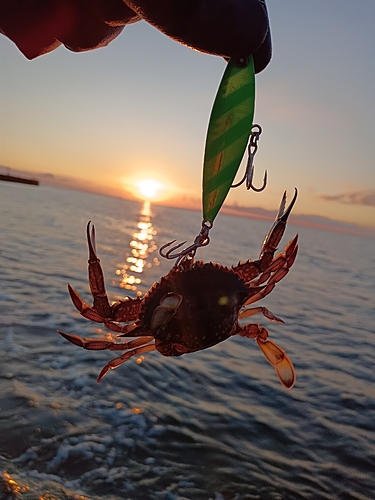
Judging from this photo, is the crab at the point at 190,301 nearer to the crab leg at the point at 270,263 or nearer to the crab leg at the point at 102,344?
the crab leg at the point at 270,263

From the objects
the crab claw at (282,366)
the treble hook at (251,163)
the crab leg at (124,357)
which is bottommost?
the crab leg at (124,357)

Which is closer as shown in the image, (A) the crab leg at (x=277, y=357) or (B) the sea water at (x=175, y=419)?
(A) the crab leg at (x=277, y=357)

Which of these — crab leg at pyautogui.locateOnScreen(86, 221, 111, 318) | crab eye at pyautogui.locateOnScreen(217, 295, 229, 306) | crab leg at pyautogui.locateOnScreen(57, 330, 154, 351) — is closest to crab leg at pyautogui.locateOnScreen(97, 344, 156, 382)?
crab leg at pyautogui.locateOnScreen(57, 330, 154, 351)

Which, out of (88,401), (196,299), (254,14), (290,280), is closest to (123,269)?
(290,280)

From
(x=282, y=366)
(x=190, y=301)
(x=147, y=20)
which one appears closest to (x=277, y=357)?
(x=282, y=366)

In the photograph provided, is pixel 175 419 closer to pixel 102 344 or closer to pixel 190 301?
pixel 102 344

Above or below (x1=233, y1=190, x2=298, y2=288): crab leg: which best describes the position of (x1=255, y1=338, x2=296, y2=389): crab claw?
below

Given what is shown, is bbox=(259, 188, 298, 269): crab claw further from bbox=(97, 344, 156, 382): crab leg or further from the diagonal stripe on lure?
bbox=(97, 344, 156, 382): crab leg

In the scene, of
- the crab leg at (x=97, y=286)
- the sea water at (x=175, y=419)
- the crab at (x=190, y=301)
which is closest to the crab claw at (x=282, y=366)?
the crab at (x=190, y=301)
